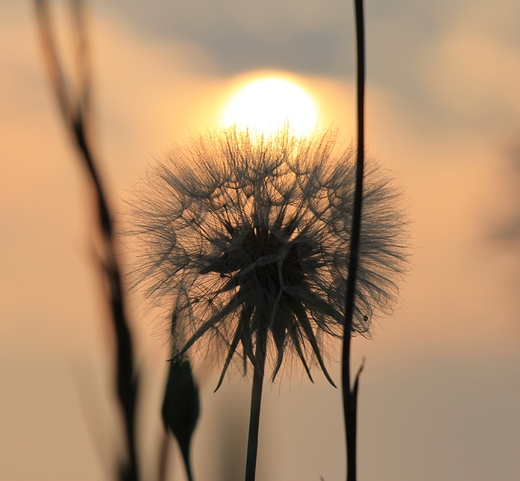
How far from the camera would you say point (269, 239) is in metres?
3.11

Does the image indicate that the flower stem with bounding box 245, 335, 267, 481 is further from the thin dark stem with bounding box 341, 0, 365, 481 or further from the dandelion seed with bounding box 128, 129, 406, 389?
the thin dark stem with bounding box 341, 0, 365, 481

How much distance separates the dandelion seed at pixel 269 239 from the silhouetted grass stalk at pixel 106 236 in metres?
2.05

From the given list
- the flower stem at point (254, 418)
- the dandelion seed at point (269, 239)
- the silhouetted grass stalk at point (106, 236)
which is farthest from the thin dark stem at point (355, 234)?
the dandelion seed at point (269, 239)

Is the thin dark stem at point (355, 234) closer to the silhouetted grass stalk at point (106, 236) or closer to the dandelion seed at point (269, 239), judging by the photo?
the silhouetted grass stalk at point (106, 236)

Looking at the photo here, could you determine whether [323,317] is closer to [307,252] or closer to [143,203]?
[307,252]

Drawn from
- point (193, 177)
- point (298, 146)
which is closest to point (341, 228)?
point (298, 146)

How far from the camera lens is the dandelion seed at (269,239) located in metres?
3.01

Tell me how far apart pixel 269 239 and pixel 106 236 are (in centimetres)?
229

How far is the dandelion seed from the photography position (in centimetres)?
301

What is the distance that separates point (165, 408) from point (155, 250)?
5.89ft

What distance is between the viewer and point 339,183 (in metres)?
3.10

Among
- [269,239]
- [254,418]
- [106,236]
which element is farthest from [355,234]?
[269,239]

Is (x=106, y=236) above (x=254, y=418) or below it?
above

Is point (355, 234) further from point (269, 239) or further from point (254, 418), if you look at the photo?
point (269, 239)
